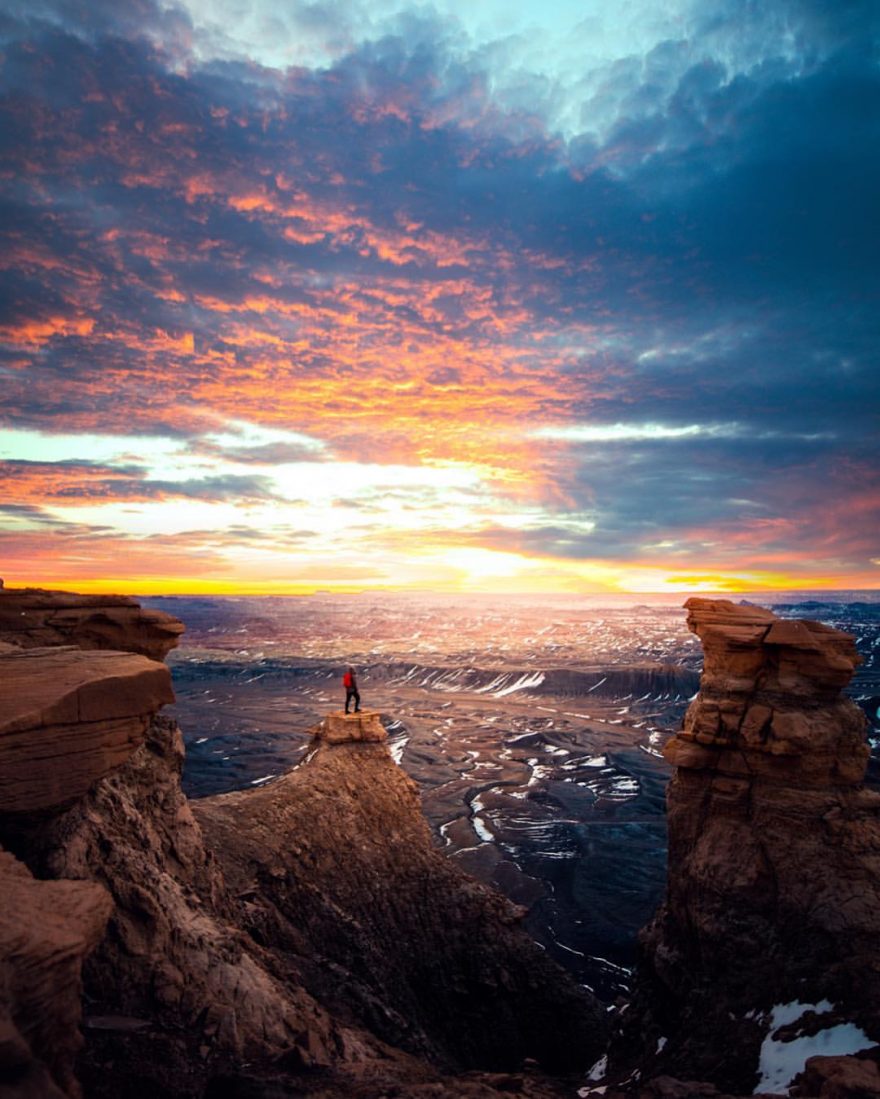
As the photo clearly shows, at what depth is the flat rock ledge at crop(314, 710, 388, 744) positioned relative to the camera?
32.6 m

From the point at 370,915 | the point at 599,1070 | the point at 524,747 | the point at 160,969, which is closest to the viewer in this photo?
the point at 160,969

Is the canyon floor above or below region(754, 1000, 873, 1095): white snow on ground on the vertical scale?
below

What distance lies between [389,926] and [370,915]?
0.92 m

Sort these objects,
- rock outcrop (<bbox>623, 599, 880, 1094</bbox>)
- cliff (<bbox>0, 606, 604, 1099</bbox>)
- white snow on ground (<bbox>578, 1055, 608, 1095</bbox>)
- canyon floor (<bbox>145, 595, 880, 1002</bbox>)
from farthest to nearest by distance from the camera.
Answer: canyon floor (<bbox>145, 595, 880, 1002</bbox>)
white snow on ground (<bbox>578, 1055, 608, 1095</bbox>)
rock outcrop (<bbox>623, 599, 880, 1094</bbox>)
cliff (<bbox>0, 606, 604, 1099</bbox>)

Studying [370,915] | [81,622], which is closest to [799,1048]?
[370,915]

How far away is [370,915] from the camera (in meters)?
25.7

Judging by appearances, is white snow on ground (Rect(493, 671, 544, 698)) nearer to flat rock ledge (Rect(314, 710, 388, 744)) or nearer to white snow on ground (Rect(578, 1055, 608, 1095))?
flat rock ledge (Rect(314, 710, 388, 744))

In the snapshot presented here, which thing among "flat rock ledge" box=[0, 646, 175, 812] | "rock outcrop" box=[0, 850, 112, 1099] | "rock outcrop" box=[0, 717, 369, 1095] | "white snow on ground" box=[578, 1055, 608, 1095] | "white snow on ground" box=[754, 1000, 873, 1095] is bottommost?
"white snow on ground" box=[578, 1055, 608, 1095]

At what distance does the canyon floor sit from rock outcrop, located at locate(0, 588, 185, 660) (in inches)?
1163

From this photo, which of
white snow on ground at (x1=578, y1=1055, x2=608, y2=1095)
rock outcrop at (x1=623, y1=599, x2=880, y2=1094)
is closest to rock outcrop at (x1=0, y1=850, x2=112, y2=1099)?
rock outcrop at (x1=623, y1=599, x2=880, y2=1094)

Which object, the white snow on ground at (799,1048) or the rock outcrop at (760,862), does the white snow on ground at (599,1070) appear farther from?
the white snow on ground at (799,1048)

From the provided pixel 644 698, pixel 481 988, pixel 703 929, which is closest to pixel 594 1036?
pixel 481 988

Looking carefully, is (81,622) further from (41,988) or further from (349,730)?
(349,730)

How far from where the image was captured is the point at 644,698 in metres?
137
